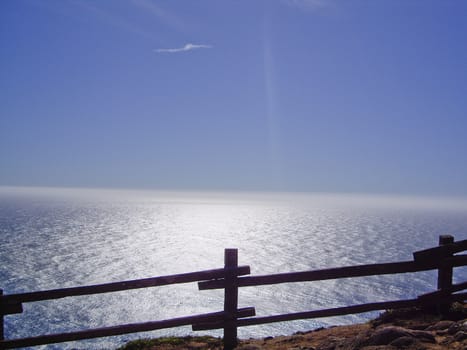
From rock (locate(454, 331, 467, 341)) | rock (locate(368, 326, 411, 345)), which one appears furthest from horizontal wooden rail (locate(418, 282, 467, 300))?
rock (locate(368, 326, 411, 345))

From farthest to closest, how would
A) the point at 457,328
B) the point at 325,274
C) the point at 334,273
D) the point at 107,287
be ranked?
the point at 334,273 < the point at 325,274 < the point at 107,287 < the point at 457,328

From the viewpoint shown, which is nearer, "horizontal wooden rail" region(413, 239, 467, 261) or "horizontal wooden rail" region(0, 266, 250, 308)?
"horizontal wooden rail" region(0, 266, 250, 308)

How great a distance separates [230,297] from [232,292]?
138 mm

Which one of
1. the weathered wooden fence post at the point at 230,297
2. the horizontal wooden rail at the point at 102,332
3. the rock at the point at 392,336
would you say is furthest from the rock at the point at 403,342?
the horizontal wooden rail at the point at 102,332

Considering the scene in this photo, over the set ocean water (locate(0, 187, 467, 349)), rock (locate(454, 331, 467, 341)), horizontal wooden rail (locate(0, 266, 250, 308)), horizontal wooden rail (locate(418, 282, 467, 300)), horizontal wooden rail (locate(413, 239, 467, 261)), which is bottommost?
ocean water (locate(0, 187, 467, 349))

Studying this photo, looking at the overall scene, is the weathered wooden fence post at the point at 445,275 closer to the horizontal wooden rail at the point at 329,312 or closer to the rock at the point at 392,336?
the horizontal wooden rail at the point at 329,312

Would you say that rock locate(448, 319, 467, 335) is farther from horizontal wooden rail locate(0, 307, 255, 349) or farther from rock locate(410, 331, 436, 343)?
horizontal wooden rail locate(0, 307, 255, 349)

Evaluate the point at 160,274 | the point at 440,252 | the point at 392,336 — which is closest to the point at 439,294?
the point at 440,252

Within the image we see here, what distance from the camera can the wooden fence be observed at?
762cm

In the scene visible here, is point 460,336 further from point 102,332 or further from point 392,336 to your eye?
point 102,332

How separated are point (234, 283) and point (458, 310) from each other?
5.19 meters

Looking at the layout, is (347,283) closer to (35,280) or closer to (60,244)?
(35,280)

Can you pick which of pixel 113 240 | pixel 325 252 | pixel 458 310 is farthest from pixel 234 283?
pixel 113 240

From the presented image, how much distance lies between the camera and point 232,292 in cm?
805
